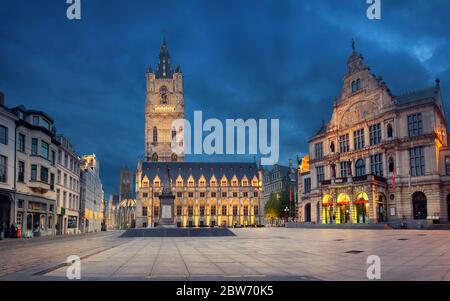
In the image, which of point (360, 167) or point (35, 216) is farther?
point (360, 167)

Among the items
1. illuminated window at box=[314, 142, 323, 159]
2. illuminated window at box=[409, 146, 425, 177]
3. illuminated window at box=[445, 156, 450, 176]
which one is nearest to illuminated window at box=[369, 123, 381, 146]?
illuminated window at box=[409, 146, 425, 177]

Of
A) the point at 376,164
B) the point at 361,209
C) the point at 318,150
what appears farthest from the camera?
the point at 318,150

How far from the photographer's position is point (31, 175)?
163ft

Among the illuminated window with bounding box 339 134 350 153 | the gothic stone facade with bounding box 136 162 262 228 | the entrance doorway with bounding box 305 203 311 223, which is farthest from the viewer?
the gothic stone facade with bounding box 136 162 262 228

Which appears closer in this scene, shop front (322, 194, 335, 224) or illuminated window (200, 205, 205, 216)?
shop front (322, 194, 335, 224)

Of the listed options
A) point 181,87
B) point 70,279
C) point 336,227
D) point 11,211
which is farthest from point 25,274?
point 181,87

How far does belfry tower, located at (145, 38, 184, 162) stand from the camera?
6407 inches

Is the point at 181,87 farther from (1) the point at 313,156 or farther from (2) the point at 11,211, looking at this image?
(2) the point at 11,211

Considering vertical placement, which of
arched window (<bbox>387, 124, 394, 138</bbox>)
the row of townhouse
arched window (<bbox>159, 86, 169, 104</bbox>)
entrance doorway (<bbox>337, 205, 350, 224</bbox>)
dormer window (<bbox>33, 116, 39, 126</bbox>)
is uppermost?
arched window (<bbox>159, 86, 169, 104</bbox>)

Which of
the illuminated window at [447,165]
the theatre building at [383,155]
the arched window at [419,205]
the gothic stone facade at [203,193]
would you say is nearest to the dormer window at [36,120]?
the theatre building at [383,155]

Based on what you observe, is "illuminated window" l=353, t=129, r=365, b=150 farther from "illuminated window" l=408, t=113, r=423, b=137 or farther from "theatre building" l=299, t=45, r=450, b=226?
"illuminated window" l=408, t=113, r=423, b=137

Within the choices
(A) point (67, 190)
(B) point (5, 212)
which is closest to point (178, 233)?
(B) point (5, 212)

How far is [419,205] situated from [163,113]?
118m

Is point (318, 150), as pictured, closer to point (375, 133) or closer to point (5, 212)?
point (375, 133)
